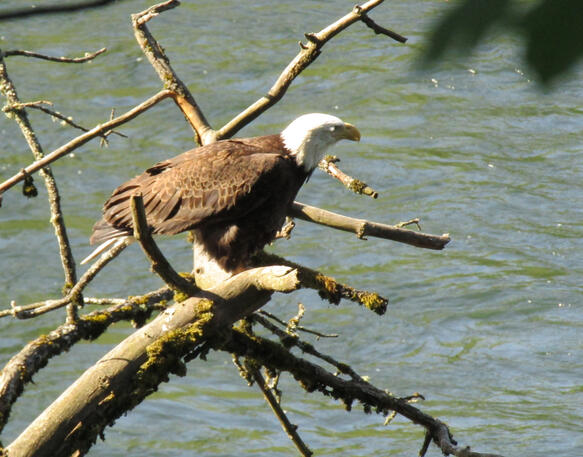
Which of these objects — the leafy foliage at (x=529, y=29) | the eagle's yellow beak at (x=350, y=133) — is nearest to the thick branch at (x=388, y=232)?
the eagle's yellow beak at (x=350, y=133)

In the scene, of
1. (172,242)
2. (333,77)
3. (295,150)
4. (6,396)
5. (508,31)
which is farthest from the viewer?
(333,77)

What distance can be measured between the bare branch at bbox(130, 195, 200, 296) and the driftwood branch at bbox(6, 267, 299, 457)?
5 centimetres

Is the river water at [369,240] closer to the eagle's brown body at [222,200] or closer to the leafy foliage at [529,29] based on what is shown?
the eagle's brown body at [222,200]

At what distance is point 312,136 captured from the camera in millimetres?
4289

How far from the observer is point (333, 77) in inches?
420

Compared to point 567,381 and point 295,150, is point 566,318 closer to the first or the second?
point 567,381

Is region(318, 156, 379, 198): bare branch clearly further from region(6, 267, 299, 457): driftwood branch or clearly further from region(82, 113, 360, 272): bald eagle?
region(6, 267, 299, 457): driftwood branch

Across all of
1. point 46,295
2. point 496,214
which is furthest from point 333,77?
point 46,295

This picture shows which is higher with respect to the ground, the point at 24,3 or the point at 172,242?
the point at 24,3

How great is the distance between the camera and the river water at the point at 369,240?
743 cm

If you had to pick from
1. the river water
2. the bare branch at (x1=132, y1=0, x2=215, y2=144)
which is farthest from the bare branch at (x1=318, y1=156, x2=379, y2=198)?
the river water

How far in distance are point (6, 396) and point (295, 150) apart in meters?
1.90

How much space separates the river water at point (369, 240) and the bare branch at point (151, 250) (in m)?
3.35

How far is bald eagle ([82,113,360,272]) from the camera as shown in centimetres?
409
